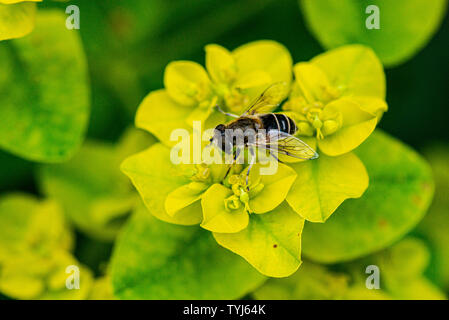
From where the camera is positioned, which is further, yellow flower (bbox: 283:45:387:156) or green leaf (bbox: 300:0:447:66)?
green leaf (bbox: 300:0:447:66)

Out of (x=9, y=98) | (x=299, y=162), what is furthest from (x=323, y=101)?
(x=9, y=98)

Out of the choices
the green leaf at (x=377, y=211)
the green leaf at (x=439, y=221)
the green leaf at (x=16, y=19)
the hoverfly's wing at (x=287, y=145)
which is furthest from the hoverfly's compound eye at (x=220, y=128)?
the green leaf at (x=439, y=221)

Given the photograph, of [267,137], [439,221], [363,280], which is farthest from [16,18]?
[439,221]

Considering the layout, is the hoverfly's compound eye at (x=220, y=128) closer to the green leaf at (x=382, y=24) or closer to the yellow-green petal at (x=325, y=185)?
the yellow-green petal at (x=325, y=185)
